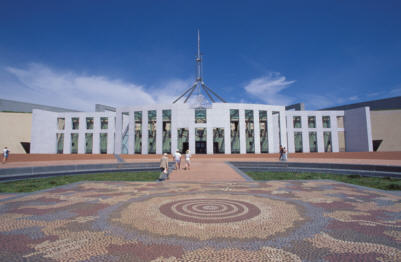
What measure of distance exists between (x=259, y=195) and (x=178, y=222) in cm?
377

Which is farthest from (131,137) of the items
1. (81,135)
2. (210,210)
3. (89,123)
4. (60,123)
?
(210,210)

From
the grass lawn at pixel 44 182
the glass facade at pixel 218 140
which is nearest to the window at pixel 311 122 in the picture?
the glass facade at pixel 218 140

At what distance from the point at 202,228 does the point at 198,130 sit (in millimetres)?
36076

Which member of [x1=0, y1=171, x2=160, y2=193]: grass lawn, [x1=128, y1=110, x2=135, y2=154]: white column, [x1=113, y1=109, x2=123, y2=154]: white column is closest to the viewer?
[x1=0, y1=171, x2=160, y2=193]: grass lawn

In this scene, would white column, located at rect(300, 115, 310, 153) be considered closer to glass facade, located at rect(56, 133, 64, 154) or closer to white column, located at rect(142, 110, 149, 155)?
white column, located at rect(142, 110, 149, 155)

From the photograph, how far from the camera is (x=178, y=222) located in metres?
4.40

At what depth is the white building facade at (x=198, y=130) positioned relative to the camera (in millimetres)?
34875

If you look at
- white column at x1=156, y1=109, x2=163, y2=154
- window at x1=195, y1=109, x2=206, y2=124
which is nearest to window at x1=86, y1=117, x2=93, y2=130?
white column at x1=156, y1=109, x2=163, y2=154

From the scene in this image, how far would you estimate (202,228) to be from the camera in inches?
159

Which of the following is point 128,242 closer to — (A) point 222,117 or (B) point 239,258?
(B) point 239,258

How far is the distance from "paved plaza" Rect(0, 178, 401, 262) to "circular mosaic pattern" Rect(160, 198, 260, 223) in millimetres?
23

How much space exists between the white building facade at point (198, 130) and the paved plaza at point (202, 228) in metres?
28.3

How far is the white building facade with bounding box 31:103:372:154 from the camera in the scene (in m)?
34.9

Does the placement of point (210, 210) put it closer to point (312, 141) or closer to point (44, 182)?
point (44, 182)
